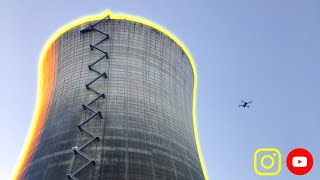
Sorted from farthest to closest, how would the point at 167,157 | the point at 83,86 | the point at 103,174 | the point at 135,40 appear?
the point at 135,40 → the point at 83,86 → the point at 167,157 → the point at 103,174

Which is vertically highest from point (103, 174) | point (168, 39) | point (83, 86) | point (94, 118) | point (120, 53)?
point (168, 39)

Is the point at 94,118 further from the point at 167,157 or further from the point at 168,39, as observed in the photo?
the point at 168,39

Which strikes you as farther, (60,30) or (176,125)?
(60,30)

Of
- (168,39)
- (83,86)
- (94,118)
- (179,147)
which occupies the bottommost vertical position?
(179,147)

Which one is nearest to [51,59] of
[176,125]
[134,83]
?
[134,83]

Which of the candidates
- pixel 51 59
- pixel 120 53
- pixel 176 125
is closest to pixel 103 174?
pixel 176 125

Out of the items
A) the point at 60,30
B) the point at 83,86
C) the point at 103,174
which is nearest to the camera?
the point at 103,174

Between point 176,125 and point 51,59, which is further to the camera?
point 51,59

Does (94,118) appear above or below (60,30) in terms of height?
below

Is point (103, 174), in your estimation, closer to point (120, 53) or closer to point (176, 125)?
point (176, 125)
